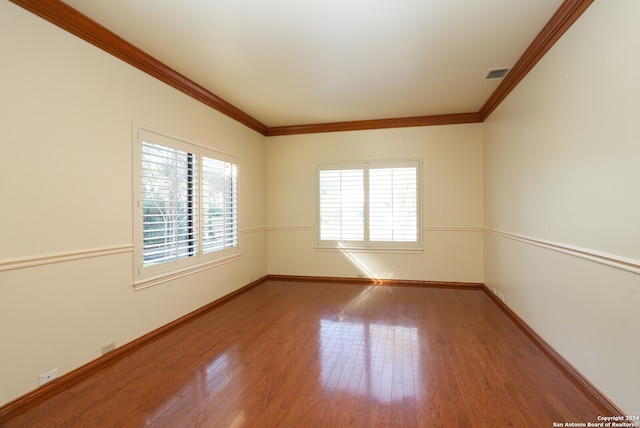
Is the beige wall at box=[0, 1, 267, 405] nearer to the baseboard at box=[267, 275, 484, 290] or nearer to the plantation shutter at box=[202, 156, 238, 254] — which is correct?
the plantation shutter at box=[202, 156, 238, 254]

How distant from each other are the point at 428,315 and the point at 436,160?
2.54 meters

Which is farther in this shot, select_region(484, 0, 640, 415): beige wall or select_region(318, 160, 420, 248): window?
select_region(318, 160, 420, 248): window

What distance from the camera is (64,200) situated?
7.52 feet

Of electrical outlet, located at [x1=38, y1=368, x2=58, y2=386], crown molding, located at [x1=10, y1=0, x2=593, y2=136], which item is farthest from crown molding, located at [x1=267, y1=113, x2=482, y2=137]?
electrical outlet, located at [x1=38, y1=368, x2=58, y2=386]

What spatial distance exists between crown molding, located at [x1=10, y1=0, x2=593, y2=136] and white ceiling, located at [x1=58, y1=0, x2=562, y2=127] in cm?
7

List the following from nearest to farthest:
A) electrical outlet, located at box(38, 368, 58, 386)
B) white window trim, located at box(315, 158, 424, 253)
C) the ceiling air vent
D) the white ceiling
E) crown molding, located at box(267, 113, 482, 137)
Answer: electrical outlet, located at box(38, 368, 58, 386) < the white ceiling < the ceiling air vent < crown molding, located at box(267, 113, 482, 137) < white window trim, located at box(315, 158, 424, 253)

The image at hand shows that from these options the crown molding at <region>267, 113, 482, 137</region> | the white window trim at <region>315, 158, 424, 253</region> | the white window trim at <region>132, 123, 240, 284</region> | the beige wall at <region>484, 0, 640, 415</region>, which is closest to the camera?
the beige wall at <region>484, 0, 640, 415</region>

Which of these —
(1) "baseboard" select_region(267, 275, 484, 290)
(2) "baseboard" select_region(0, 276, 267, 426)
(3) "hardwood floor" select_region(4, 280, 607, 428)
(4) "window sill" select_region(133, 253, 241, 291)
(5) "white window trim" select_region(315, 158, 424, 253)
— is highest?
(5) "white window trim" select_region(315, 158, 424, 253)

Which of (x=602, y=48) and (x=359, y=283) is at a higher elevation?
(x=602, y=48)

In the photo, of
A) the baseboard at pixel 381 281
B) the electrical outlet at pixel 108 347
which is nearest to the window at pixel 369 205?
the baseboard at pixel 381 281

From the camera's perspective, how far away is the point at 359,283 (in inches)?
208

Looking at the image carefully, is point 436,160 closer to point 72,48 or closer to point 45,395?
point 72,48

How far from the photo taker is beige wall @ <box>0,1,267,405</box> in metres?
1.99

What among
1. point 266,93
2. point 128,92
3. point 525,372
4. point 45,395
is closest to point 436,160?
point 266,93
